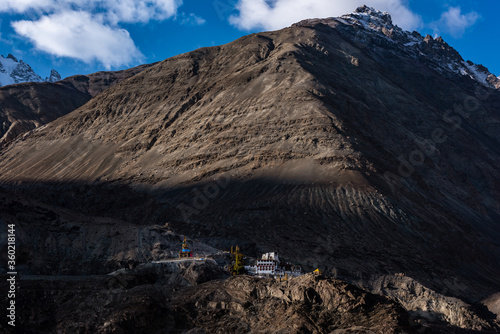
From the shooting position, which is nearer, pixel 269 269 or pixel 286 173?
pixel 269 269

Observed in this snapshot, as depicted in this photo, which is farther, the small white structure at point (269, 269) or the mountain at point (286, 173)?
the mountain at point (286, 173)

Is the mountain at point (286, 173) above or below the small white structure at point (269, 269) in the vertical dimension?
above

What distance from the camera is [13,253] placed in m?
47.4

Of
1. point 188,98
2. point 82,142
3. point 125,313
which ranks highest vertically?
point 188,98

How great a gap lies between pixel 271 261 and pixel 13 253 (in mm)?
23283

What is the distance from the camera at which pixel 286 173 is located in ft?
Answer: 346

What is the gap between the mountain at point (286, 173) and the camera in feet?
235

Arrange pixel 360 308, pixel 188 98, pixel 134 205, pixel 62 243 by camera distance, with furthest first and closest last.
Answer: pixel 188 98 < pixel 134 205 < pixel 62 243 < pixel 360 308

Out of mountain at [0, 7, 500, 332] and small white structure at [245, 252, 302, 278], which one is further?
mountain at [0, 7, 500, 332]

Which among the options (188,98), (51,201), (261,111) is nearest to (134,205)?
(51,201)

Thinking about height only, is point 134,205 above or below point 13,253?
above

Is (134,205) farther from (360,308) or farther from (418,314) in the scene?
(360,308)

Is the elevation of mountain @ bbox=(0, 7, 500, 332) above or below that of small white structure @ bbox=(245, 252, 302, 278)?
above

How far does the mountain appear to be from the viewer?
71.6 meters
